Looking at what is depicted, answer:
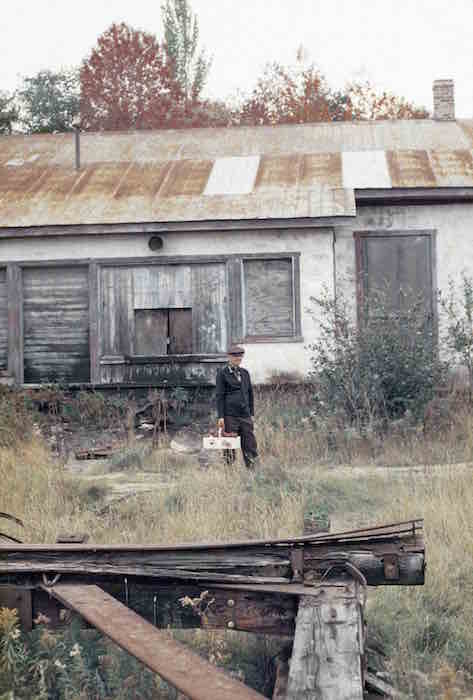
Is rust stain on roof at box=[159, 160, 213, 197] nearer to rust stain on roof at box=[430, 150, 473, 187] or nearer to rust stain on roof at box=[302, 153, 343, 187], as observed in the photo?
rust stain on roof at box=[302, 153, 343, 187]

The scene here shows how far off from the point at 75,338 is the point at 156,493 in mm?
7564

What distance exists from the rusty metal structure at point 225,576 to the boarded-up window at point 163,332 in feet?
36.4

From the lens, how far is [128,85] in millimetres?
36156

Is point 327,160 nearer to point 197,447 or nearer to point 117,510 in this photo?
point 197,447

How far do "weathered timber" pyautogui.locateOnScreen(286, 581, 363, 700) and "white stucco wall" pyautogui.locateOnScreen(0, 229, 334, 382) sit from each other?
36.7ft

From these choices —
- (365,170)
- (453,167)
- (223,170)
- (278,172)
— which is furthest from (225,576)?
(223,170)

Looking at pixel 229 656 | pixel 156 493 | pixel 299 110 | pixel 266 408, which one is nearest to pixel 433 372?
pixel 266 408

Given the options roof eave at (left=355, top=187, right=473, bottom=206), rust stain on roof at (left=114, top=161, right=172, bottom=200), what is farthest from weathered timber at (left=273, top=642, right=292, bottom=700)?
rust stain on roof at (left=114, top=161, right=172, bottom=200)

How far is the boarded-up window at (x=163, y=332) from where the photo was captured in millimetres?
15758

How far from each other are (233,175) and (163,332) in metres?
3.15

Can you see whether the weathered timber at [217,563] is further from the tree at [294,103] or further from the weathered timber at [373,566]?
the tree at [294,103]

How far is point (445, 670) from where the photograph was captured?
4.05 meters

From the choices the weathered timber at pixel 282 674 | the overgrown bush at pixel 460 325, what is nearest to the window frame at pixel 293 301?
the overgrown bush at pixel 460 325

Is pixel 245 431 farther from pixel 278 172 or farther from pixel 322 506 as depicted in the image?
pixel 278 172
